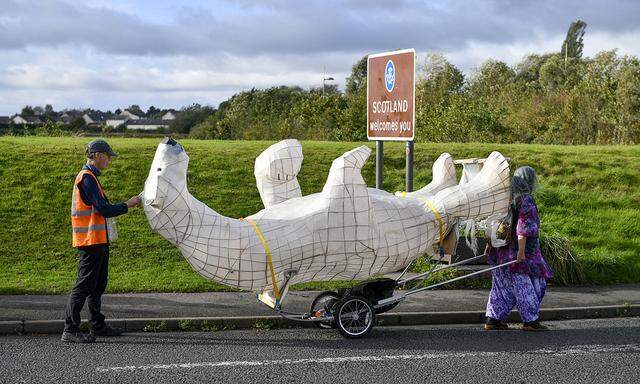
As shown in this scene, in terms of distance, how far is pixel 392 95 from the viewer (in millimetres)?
10812

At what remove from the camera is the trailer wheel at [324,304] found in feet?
27.3

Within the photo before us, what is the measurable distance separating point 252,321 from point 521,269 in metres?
3.01

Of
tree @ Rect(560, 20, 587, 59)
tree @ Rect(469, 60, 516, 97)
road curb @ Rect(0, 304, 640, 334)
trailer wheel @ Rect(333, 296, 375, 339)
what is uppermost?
tree @ Rect(560, 20, 587, 59)

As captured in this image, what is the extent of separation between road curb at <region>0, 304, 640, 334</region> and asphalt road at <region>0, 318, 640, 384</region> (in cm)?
17

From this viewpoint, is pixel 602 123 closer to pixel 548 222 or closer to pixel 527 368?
pixel 548 222

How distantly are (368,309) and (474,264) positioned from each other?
4.21 m

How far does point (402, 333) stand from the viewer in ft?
28.2

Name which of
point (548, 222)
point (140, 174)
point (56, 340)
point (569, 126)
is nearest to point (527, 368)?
point (56, 340)

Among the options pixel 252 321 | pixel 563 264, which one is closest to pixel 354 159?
pixel 252 321

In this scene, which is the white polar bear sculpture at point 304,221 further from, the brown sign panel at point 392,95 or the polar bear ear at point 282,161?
the brown sign panel at point 392,95

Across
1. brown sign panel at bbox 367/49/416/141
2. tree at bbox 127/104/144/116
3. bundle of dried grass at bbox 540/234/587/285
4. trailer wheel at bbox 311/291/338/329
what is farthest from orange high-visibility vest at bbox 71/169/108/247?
tree at bbox 127/104/144/116

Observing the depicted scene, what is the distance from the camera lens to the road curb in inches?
332

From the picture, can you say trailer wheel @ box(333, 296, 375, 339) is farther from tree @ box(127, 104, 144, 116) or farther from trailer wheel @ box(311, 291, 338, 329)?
tree @ box(127, 104, 144, 116)

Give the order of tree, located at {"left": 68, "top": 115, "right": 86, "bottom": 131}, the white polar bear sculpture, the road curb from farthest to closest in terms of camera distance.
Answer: tree, located at {"left": 68, "top": 115, "right": 86, "bottom": 131}
the road curb
the white polar bear sculpture
